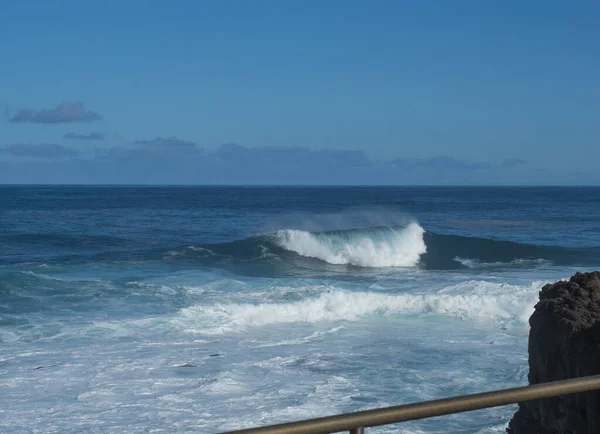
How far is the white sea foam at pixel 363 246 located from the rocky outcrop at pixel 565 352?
18478mm

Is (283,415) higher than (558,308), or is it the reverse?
(558,308)

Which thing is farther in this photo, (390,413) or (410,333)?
(410,333)

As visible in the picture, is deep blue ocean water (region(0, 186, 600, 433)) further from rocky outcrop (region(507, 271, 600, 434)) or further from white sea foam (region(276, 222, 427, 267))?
rocky outcrop (region(507, 271, 600, 434))

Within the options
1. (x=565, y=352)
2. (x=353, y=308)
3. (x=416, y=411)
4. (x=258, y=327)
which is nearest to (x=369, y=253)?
(x=353, y=308)

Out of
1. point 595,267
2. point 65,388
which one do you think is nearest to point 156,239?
point 595,267

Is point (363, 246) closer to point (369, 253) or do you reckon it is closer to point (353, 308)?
point (369, 253)

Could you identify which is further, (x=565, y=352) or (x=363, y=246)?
(x=363, y=246)

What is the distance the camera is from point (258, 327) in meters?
13.1

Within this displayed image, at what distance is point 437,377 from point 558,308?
3.84m

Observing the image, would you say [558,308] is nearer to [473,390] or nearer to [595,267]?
[473,390]

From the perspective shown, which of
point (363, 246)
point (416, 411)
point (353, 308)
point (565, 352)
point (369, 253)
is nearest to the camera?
point (416, 411)

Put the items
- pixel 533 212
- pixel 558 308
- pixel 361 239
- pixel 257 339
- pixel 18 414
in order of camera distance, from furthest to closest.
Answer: pixel 533 212 < pixel 361 239 < pixel 257 339 < pixel 18 414 < pixel 558 308

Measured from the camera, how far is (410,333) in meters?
12.4

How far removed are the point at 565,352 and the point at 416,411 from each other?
433 centimetres
